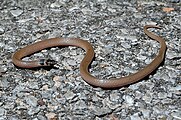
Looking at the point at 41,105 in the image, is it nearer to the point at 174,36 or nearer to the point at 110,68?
the point at 110,68

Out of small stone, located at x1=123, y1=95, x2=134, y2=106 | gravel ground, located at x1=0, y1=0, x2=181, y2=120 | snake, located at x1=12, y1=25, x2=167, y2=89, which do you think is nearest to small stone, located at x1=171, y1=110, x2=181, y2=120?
gravel ground, located at x1=0, y1=0, x2=181, y2=120

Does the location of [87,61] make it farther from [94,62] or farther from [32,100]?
[32,100]

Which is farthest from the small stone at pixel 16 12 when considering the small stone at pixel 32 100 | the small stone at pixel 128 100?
the small stone at pixel 128 100

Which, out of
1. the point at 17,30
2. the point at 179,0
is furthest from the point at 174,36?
the point at 17,30

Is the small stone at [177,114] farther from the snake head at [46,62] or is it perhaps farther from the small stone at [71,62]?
the snake head at [46,62]

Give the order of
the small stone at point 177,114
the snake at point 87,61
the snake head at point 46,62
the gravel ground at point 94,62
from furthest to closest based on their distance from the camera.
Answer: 1. the snake head at point 46,62
2. the snake at point 87,61
3. the gravel ground at point 94,62
4. the small stone at point 177,114

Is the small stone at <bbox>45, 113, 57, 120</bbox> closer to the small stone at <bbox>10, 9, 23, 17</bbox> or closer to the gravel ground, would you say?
the gravel ground

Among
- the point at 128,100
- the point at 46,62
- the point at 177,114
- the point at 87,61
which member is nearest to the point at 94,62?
the point at 87,61
